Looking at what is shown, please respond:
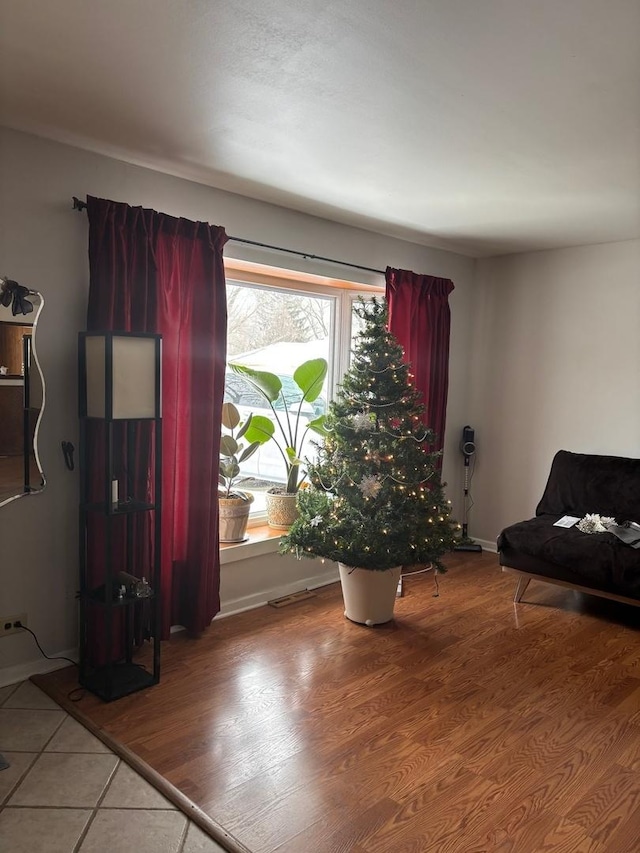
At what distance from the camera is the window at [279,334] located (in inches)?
162

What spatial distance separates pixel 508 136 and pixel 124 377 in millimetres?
1882

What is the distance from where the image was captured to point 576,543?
382cm

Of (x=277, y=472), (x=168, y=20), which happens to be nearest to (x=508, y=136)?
(x=168, y=20)

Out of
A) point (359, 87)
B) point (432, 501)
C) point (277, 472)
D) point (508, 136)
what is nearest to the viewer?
point (359, 87)

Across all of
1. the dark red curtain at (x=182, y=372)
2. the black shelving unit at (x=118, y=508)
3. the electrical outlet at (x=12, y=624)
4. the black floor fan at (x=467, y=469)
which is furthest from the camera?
the black floor fan at (x=467, y=469)

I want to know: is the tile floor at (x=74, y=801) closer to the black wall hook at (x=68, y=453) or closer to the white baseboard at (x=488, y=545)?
the black wall hook at (x=68, y=453)

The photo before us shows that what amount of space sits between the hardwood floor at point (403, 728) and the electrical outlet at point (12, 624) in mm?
279

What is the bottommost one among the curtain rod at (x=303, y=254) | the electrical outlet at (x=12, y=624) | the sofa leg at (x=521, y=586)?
the sofa leg at (x=521, y=586)

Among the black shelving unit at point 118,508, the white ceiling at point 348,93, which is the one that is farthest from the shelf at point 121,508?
the white ceiling at point 348,93

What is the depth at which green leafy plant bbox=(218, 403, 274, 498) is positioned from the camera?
3.93 m

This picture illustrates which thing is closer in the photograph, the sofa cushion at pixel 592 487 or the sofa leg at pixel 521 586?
the sofa leg at pixel 521 586

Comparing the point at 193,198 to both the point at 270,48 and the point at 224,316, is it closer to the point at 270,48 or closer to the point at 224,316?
the point at 224,316

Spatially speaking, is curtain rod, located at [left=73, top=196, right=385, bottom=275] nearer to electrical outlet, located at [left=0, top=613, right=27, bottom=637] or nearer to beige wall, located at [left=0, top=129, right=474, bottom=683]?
beige wall, located at [left=0, top=129, right=474, bottom=683]

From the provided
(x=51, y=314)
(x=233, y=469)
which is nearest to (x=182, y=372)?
(x=51, y=314)
